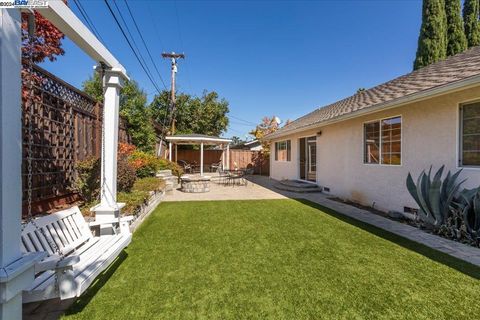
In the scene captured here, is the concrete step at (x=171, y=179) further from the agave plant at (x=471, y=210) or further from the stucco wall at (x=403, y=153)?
the agave plant at (x=471, y=210)

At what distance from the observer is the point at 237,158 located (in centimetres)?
2289

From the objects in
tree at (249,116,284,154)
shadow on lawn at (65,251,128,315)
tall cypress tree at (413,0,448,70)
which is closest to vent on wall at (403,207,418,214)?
shadow on lawn at (65,251,128,315)

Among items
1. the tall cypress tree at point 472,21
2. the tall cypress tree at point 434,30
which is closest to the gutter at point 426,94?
the tall cypress tree at point 434,30

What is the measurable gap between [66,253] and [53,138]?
444 cm

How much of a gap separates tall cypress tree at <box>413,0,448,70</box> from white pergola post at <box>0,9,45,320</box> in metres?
21.1

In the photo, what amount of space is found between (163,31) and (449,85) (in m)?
14.7

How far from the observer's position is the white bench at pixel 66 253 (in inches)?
86.4

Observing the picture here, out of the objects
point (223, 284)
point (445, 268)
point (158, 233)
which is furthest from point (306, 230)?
point (158, 233)

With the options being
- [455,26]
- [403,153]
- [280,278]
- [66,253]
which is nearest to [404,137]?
[403,153]

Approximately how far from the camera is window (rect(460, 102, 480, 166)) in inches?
195

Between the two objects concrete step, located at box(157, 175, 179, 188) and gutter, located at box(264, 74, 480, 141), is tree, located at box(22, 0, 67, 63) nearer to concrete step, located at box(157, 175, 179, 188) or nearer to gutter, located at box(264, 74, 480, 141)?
concrete step, located at box(157, 175, 179, 188)

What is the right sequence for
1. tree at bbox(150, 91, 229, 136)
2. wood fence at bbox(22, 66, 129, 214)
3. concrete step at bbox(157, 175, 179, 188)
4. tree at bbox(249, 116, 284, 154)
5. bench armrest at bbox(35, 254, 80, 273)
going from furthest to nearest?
tree at bbox(150, 91, 229, 136), tree at bbox(249, 116, 284, 154), concrete step at bbox(157, 175, 179, 188), wood fence at bbox(22, 66, 129, 214), bench armrest at bbox(35, 254, 80, 273)

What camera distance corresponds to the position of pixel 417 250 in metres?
4.30

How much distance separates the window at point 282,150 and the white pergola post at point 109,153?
11.8 meters
